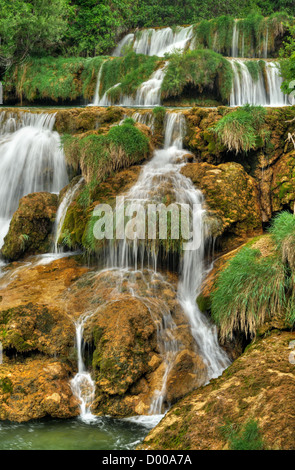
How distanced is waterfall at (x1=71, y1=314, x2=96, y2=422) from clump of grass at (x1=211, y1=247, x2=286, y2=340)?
1763 millimetres

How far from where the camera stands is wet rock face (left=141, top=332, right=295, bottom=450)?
298 cm

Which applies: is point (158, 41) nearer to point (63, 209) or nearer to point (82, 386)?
point (63, 209)

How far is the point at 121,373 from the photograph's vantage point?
4652 millimetres

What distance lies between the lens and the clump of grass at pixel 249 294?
14.6ft

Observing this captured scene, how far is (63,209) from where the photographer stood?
795cm

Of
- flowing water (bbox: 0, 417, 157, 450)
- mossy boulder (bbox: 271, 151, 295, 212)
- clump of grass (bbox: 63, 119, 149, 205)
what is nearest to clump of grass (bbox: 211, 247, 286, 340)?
flowing water (bbox: 0, 417, 157, 450)

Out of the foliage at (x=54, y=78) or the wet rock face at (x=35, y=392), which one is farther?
the foliage at (x=54, y=78)

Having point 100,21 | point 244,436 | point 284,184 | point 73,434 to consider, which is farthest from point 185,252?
point 100,21

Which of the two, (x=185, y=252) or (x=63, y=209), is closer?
(x=185, y=252)

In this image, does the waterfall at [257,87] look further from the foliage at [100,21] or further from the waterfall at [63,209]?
the waterfall at [63,209]

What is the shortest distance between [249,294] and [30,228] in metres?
4.91

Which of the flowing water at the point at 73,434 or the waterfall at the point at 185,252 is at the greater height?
the waterfall at the point at 185,252

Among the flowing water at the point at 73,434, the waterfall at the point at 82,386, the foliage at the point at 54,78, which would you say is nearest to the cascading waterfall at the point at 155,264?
the waterfall at the point at 82,386

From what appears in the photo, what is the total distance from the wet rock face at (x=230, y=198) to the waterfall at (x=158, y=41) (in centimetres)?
1110
